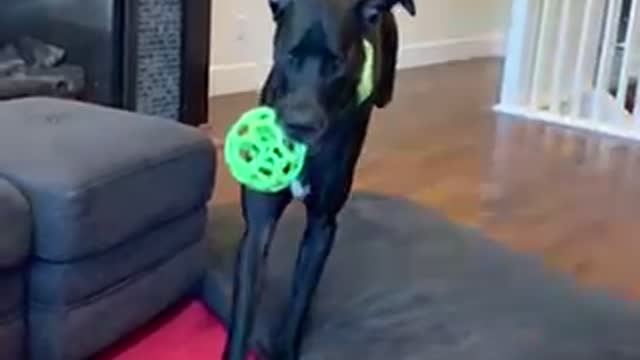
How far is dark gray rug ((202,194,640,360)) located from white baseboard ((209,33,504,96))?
80.1 inches

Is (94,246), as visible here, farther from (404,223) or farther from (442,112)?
(442,112)

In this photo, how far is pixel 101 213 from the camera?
1961 millimetres

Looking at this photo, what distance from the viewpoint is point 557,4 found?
495 centimetres

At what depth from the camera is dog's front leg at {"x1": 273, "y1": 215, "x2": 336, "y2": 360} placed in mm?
1978

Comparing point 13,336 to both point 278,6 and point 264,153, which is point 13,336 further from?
point 278,6

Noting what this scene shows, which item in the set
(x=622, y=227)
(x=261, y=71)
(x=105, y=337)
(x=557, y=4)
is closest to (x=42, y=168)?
(x=105, y=337)

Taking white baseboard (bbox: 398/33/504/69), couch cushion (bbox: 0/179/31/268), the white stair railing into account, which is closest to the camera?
couch cushion (bbox: 0/179/31/268)

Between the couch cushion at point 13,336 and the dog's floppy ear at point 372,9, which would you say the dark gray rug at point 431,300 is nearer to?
the couch cushion at point 13,336

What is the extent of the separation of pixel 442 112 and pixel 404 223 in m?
2.08

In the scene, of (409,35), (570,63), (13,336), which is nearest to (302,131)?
(13,336)

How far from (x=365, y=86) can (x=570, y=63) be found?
3467mm

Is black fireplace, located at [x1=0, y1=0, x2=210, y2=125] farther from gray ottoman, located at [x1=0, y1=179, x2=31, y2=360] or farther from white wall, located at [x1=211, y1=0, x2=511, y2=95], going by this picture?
gray ottoman, located at [x1=0, y1=179, x2=31, y2=360]

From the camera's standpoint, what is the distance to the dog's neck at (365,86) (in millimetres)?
1794

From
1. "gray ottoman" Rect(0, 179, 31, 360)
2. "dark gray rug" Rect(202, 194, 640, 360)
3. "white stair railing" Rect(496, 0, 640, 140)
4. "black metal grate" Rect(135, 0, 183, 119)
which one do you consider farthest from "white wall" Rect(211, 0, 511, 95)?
"gray ottoman" Rect(0, 179, 31, 360)
